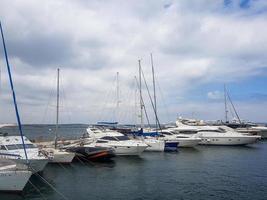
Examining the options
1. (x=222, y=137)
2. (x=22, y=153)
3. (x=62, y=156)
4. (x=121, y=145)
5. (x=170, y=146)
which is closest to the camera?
(x=22, y=153)

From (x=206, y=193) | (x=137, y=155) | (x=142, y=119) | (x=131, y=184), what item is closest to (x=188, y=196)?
(x=206, y=193)

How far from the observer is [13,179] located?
2384cm

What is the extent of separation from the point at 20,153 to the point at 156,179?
1251 centimetres


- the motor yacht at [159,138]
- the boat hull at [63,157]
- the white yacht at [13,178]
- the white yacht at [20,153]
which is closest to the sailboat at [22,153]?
the white yacht at [20,153]

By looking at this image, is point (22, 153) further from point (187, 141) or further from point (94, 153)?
point (187, 141)

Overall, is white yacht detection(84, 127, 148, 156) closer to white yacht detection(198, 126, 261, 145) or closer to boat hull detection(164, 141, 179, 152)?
boat hull detection(164, 141, 179, 152)

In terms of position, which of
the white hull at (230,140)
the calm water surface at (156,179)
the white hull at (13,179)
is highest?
the white hull at (230,140)

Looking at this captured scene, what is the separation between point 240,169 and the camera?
35.8 metres

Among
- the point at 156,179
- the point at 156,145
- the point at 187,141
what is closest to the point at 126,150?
the point at 156,145

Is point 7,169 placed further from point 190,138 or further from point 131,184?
point 190,138

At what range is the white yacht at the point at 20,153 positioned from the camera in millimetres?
28175

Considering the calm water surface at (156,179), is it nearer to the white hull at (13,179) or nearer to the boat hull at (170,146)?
the white hull at (13,179)

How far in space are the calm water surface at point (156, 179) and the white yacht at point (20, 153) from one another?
1340 millimetres

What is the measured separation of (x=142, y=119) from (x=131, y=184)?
3419 centimetres
